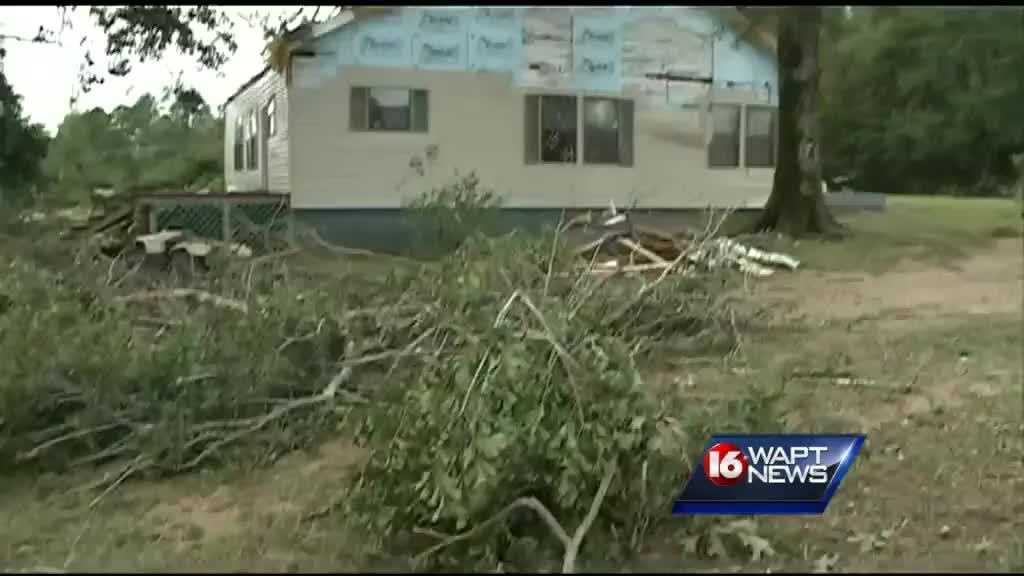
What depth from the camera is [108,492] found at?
394cm

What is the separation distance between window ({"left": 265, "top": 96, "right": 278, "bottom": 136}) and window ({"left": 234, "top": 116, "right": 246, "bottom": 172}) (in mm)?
327

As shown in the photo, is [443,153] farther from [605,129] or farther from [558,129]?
[605,129]

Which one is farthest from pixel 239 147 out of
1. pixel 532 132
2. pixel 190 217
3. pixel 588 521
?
pixel 588 521

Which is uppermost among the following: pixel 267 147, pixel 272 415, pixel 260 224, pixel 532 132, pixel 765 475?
pixel 532 132

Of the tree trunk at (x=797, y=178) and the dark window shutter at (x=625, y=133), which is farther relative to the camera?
the dark window shutter at (x=625, y=133)

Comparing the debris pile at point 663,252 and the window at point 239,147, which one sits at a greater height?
the window at point 239,147

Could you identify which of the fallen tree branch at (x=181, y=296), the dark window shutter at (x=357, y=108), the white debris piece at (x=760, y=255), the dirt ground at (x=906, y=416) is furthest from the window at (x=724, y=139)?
the fallen tree branch at (x=181, y=296)

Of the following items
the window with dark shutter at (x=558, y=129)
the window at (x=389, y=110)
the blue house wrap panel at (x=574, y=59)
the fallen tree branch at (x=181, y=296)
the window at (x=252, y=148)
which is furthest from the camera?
the window at (x=252, y=148)

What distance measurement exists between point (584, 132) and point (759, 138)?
2495 mm

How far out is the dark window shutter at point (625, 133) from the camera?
13.1 meters

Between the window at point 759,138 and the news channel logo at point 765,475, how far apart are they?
440 inches

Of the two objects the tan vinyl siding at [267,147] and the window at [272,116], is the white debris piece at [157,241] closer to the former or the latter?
the tan vinyl siding at [267,147]

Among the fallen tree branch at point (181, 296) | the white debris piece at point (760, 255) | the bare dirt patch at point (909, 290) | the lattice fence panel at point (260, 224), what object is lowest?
the bare dirt patch at point (909, 290)

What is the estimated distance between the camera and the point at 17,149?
261 inches
